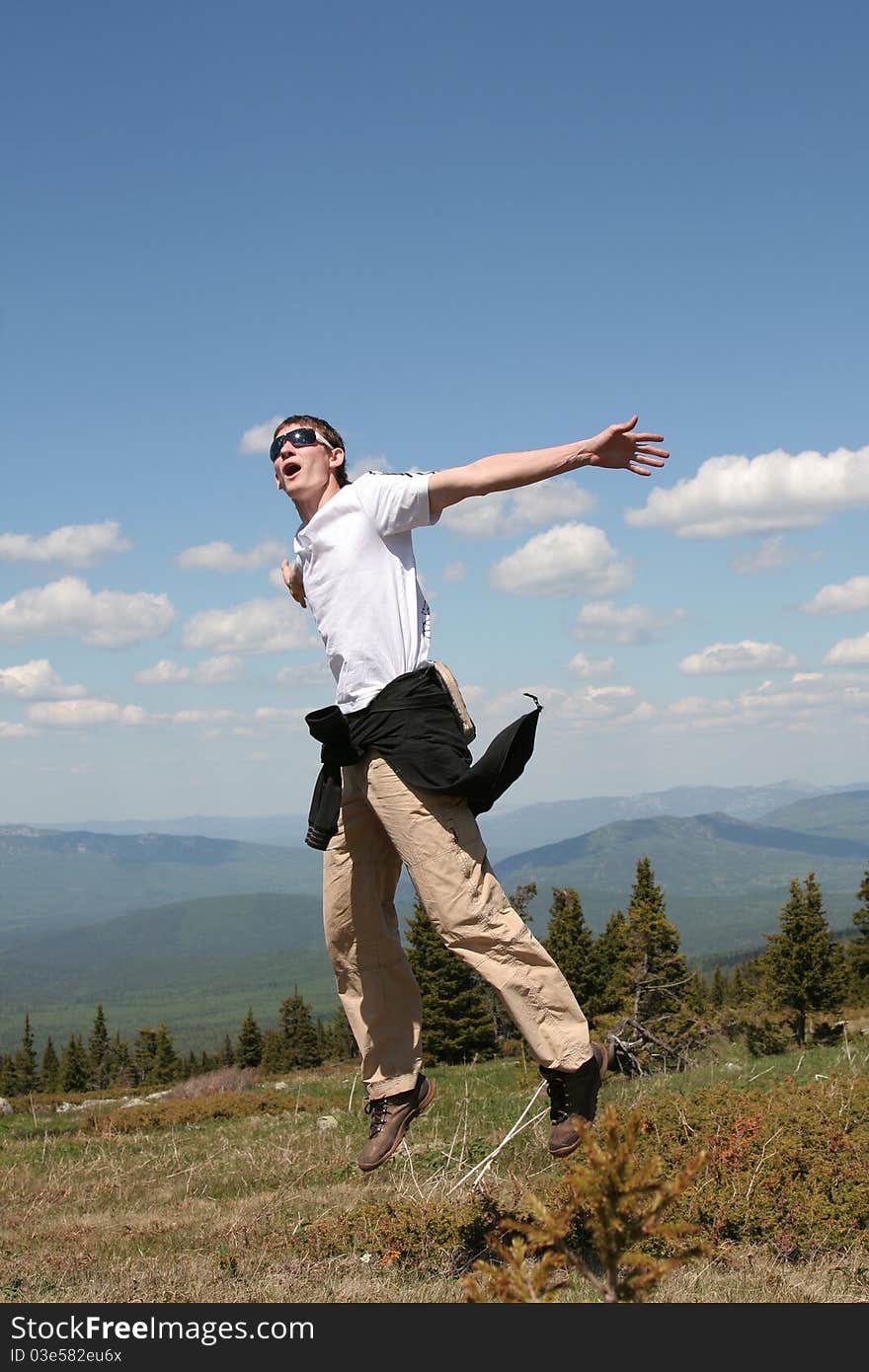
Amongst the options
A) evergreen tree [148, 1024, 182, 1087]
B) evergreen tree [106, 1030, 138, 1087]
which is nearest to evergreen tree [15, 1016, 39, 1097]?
evergreen tree [106, 1030, 138, 1087]

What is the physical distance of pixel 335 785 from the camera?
17.4 feet

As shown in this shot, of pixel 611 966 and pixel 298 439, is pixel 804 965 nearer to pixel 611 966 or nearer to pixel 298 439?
pixel 611 966

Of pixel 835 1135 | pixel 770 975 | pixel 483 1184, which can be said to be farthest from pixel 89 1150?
pixel 770 975

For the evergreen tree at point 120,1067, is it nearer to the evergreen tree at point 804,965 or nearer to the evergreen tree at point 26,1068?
the evergreen tree at point 26,1068

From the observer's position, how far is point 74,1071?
291ft

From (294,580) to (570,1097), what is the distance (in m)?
3.12

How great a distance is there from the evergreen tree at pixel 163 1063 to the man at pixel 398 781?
8899 centimetres

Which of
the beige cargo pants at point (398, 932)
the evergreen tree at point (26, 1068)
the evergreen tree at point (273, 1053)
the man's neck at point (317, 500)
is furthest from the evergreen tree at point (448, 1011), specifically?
the evergreen tree at point (26, 1068)

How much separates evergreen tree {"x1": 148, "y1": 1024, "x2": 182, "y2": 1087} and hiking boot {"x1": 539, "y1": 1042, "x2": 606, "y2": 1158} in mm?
89694

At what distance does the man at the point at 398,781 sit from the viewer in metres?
4.73

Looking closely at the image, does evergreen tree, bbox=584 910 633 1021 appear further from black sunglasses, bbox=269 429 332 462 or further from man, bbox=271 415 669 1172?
black sunglasses, bbox=269 429 332 462

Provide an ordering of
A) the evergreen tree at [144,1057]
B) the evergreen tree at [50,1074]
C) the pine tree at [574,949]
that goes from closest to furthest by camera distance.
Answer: the pine tree at [574,949] → the evergreen tree at [50,1074] → the evergreen tree at [144,1057]
